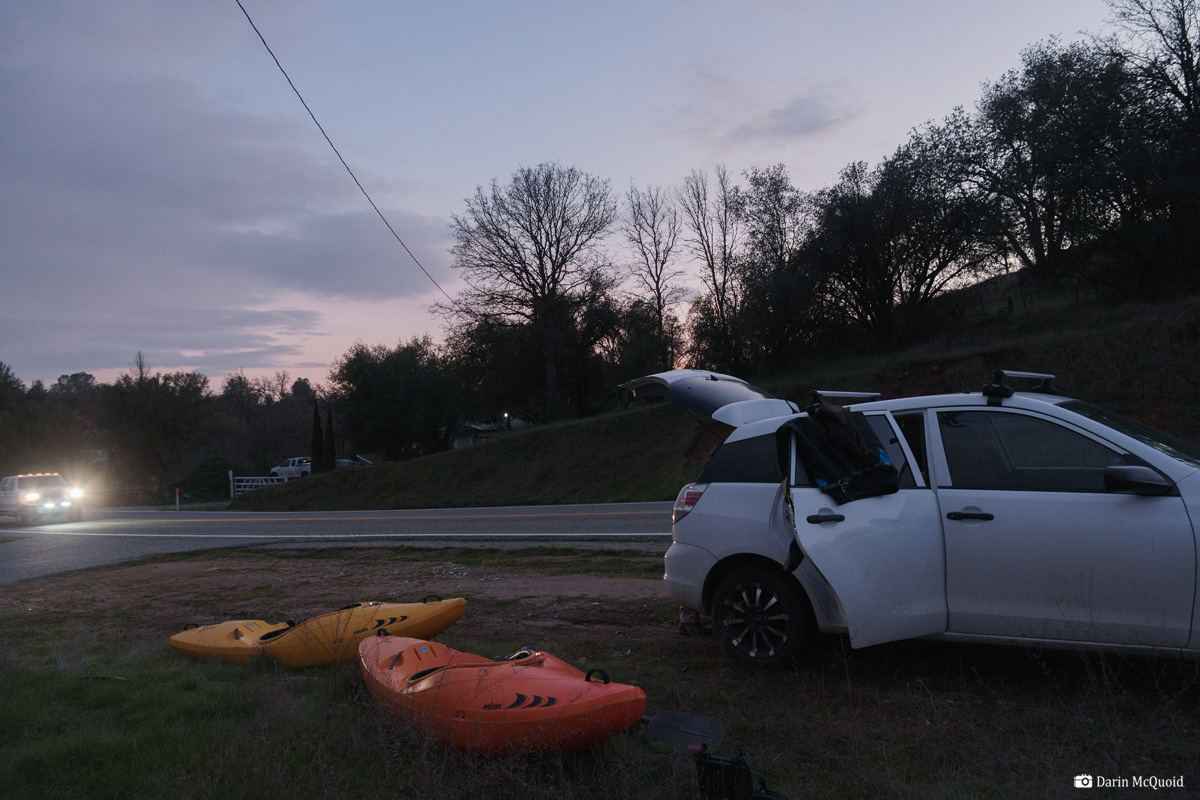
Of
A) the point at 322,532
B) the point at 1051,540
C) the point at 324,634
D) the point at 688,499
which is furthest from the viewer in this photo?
the point at 322,532

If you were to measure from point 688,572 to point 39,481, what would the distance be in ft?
102

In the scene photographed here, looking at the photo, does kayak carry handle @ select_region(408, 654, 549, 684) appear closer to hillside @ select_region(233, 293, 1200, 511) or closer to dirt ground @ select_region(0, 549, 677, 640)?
dirt ground @ select_region(0, 549, 677, 640)

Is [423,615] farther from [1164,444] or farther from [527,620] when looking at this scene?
[1164,444]

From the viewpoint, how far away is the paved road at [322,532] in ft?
48.8

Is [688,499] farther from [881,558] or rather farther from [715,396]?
[881,558]

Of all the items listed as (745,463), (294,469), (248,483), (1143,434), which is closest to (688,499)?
(745,463)

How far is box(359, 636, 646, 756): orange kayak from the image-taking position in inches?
150

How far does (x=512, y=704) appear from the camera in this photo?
3924 millimetres

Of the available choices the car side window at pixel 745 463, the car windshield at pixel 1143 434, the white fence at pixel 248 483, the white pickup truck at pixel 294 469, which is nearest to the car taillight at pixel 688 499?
the car side window at pixel 745 463

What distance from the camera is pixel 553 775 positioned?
12.2ft

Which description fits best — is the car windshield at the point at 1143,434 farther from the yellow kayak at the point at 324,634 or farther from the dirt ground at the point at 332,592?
the yellow kayak at the point at 324,634

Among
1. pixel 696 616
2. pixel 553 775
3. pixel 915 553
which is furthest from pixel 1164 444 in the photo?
pixel 553 775

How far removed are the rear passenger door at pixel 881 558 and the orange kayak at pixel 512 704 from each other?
134 centimetres

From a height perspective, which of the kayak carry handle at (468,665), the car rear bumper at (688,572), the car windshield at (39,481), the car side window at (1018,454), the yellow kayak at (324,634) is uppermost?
the car windshield at (39,481)
